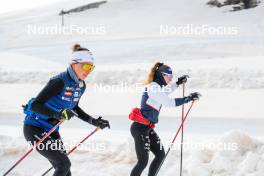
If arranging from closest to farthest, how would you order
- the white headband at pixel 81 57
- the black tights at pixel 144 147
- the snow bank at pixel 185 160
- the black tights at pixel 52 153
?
the black tights at pixel 52 153 < the white headband at pixel 81 57 < the black tights at pixel 144 147 < the snow bank at pixel 185 160

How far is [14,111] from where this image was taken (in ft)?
45.5

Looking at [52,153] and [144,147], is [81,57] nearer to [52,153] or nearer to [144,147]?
[52,153]

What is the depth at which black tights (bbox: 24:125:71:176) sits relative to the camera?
482cm

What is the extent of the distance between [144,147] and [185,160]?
160 cm

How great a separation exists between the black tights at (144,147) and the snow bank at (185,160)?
882 millimetres

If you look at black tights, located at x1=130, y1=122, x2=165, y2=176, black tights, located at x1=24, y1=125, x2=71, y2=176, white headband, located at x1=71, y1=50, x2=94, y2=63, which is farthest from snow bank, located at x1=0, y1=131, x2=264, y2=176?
white headband, located at x1=71, y1=50, x2=94, y2=63

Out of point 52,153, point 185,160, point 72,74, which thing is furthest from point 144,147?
point 185,160

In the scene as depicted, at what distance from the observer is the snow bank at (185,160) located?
640 centimetres

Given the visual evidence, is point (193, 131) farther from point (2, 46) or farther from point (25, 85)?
point (2, 46)

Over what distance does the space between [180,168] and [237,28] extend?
25.0 metres

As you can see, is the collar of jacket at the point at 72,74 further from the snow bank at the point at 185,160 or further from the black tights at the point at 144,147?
the snow bank at the point at 185,160

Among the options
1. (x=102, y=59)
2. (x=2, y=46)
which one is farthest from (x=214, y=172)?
(x=2, y=46)

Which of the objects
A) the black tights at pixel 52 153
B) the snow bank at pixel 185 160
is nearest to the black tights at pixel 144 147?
the snow bank at pixel 185 160

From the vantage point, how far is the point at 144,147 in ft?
18.8
